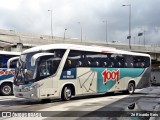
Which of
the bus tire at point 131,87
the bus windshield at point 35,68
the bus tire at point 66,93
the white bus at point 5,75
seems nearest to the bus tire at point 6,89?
the white bus at point 5,75

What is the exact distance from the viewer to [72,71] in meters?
20.1

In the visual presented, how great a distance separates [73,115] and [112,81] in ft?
37.2

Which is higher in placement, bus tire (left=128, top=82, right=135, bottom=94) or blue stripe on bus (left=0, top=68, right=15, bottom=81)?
blue stripe on bus (left=0, top=68, right=15, bottom=81)

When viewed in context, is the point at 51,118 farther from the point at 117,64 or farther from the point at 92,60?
the point at 117,64

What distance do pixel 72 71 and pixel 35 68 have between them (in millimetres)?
2800

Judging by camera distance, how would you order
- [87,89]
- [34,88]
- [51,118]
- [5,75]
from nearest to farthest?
[51,118], [34,88], [87,89], [5,75]

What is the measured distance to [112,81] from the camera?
24.0 m

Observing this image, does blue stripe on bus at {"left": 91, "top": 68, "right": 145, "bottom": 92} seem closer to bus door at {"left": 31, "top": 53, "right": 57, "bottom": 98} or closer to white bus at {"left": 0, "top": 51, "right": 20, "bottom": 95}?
bus door at {"left": 31, "top": 53, "right": 57, "bottom": 98}

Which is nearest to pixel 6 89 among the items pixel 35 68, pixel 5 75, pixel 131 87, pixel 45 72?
pixel 5 75

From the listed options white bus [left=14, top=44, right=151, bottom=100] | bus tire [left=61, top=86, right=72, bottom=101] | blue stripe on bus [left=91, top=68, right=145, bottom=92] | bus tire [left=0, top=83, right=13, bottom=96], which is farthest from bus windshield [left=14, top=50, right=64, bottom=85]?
bus tire [left=0, top=83, right=13, bottom=96]

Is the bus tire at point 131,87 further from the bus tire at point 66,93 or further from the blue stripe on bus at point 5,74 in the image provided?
the blue stripe on bus at point 5,74

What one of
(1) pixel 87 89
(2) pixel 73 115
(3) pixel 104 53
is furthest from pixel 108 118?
(3) pixel 104 53

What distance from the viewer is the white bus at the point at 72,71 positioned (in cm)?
1805

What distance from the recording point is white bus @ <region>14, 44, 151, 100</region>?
18.0 m
